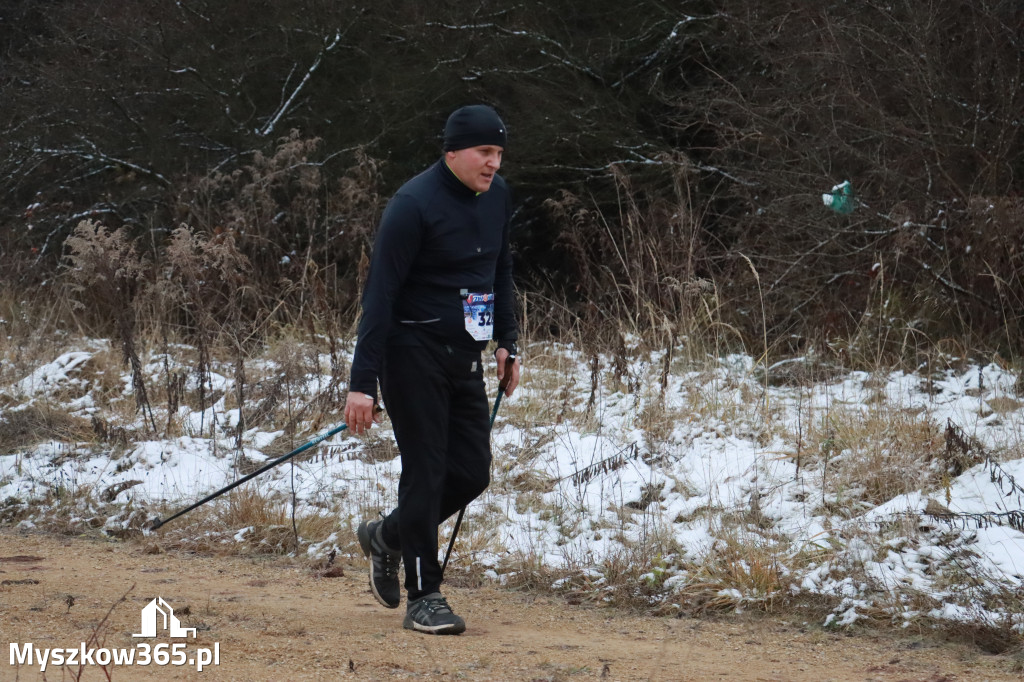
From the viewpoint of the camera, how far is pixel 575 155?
40.6 ft

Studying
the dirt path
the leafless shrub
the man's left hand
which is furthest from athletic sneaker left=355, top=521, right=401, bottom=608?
the leafless shrub

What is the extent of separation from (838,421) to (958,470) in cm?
99

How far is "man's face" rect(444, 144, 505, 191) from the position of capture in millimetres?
4676

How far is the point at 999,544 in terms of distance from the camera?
5195mm

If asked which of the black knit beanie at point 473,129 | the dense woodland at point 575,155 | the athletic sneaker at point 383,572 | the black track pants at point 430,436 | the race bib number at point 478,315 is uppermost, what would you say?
the dense woodland at point 575,155

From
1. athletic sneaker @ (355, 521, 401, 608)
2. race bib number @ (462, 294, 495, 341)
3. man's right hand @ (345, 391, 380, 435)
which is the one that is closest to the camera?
man's right hand @ (345, 391, 380, 435)

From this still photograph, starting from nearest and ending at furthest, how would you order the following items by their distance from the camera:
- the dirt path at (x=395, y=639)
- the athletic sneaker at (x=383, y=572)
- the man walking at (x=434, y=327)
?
the dirt path at (x=395, y=639), the man walking at (x=434, y=327), the athletic sneaker at (x=383, y=572)

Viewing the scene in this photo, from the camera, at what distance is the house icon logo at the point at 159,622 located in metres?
4.68

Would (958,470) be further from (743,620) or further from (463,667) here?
(463,667)

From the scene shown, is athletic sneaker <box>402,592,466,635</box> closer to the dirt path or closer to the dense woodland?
the dirt path

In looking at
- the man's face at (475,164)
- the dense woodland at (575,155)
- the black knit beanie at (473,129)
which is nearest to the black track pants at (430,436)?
the man's face at (475,164)

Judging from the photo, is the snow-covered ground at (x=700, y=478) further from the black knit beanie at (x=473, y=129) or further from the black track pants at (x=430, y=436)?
the black knit beanie at (x=473, y=129)

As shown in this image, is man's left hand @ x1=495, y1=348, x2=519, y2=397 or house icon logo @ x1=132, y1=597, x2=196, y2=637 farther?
man's left hand @ x1=495, y1=348, x2=519, y2=397

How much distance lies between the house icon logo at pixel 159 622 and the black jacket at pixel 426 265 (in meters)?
1.18
